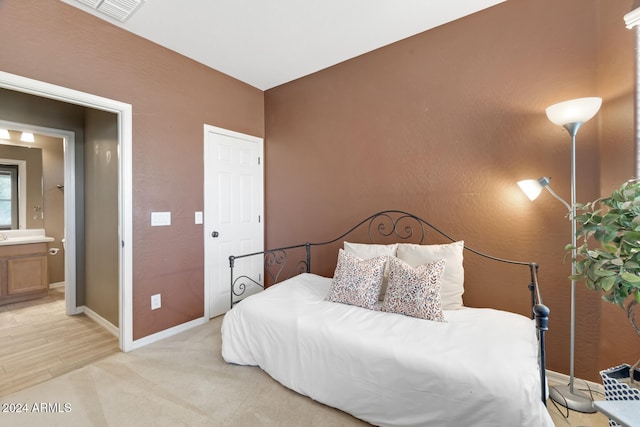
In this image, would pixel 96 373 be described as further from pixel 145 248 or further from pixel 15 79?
pixel 15 79

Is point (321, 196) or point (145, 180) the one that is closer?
point (145, 180)

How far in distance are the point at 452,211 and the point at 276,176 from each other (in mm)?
2112

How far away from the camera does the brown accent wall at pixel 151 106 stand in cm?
196

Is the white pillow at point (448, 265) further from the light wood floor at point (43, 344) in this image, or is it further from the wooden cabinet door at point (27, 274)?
the wooden cabinet door at point (27, 274)

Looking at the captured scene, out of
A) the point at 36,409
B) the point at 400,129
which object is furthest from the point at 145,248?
the point at 400,129

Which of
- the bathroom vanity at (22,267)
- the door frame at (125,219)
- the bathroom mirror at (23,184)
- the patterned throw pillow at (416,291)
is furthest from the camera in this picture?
the bathroom mirror at (23,184)

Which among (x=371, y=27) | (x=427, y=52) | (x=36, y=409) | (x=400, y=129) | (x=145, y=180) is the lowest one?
(x=36, y=409)

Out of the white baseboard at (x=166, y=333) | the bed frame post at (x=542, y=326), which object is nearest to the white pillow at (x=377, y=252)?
the bed frame post at (x=542, y=326)

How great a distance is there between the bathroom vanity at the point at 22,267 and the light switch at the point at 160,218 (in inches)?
99.6

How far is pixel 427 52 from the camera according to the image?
2.45m

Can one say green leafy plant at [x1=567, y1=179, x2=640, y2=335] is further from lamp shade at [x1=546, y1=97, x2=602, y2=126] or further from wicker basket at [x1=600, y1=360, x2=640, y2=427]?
lamp shade at [x1=546, y1=97, x2=602, y2=126]

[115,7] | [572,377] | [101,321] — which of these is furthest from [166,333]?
[572,377]

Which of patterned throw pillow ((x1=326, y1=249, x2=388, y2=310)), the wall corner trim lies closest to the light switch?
patterned throw pillow ((x1=326, y1=249, x2=388, y2=310))

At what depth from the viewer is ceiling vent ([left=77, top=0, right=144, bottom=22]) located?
6.64ft
